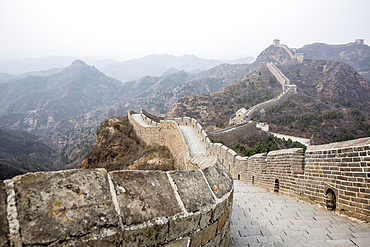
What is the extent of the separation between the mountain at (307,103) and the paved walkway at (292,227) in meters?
35.8

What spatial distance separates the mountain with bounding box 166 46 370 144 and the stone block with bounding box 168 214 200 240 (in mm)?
38881

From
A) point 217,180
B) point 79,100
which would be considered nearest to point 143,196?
point 217,180

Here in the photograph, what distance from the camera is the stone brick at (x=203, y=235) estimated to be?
71.6 inches

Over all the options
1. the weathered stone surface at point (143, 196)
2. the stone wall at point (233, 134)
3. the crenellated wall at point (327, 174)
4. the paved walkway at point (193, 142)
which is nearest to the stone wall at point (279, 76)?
the stone wall at point (233, 134)

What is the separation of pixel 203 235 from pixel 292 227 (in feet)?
8.61

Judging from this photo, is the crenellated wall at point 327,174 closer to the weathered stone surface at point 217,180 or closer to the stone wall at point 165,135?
the weathered stone surface at point 217,180

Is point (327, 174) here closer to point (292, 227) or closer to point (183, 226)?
point (292, 227)

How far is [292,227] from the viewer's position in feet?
12.1

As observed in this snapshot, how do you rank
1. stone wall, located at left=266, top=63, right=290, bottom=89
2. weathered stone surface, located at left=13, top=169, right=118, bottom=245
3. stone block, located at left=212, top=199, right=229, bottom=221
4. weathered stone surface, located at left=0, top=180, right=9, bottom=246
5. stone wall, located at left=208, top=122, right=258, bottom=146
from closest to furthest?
1. weathered stone surface, located at left=0, top=180, right=9, bottom=246
2. weathered stone surface, located at left=13, top=169, right=118, bottom=245
3. stone block, located at left=212, top=199, right=229, bottom=221
4. stone wall, located at left=208, top=122, right=258, bottom=146
5. stone wall, located at left=266, top=63, right=290, bottom=89

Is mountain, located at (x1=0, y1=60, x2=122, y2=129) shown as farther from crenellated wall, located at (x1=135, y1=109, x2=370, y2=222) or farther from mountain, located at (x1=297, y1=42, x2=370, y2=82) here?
mountain, located at (x1=297, y1=42, x2=370, y2=82)

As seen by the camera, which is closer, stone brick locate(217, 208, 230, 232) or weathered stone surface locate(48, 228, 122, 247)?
weathered stone surface locate(48, 228, 122, 247)

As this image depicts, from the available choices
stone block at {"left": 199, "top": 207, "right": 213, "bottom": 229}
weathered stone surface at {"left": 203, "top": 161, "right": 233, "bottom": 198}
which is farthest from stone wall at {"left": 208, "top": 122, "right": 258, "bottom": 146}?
stone block at {"left": 199, "top": 207, "right": 213, "bottom": 229}

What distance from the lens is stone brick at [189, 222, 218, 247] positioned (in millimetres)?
1818

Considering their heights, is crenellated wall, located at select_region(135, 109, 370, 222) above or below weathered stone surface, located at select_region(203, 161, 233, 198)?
below
